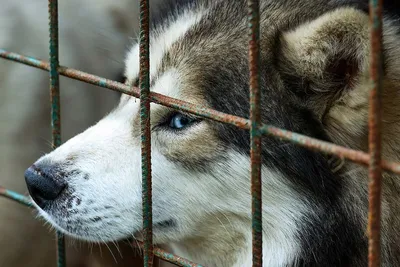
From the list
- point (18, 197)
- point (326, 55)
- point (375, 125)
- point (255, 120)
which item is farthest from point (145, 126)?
point (18, 197)

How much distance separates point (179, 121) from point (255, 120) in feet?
1.58

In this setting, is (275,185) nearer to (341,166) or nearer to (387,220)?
(341,166)

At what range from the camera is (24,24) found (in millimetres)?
2717

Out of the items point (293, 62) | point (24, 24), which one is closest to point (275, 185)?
point (293, 62)

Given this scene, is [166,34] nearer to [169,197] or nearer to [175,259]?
[169,197]

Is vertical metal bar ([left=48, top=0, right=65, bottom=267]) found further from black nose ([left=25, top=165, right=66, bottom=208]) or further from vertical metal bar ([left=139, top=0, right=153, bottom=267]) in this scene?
vertical metal bar ([left=139, top=0, right=153, bottom=267])

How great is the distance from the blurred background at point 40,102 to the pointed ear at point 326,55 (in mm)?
939

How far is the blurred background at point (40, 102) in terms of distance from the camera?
258cm

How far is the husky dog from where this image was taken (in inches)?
66.8

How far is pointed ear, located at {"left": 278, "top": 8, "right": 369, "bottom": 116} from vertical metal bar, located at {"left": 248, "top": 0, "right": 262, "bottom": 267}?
202 mm

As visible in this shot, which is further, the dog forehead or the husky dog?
the dog forehead

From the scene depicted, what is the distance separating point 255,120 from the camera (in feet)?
4.62

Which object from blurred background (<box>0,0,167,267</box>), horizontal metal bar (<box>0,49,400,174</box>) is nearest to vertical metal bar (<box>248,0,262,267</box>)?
horizontal metal bar (<box>0,49,400,174</box>)

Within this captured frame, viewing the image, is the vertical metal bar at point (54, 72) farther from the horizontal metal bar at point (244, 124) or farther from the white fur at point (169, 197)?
the white fur at point (169, 197)
